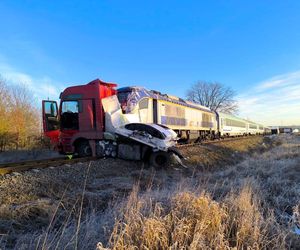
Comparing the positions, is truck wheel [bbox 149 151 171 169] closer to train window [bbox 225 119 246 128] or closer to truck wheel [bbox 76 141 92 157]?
truck wheel [bbox 76 141 92 157]

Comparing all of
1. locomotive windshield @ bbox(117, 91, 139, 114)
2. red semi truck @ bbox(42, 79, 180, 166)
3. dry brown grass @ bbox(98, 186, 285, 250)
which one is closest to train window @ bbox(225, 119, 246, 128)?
locomotive windshield @ bbox(117, 91, 139, 114)

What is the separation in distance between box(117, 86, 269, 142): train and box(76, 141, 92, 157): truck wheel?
249cm

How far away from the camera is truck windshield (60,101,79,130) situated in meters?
13.7

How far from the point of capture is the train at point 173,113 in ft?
49.9

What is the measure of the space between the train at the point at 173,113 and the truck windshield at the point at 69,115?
7.82 ft

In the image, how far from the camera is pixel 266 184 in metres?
8.06

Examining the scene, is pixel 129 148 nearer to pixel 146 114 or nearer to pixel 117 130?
pixel 117 130

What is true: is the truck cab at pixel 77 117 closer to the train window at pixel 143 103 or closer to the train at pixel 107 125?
the train at pixel 107 125

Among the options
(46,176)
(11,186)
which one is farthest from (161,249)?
(46,176)

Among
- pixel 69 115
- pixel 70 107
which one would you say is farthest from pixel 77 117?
pixel 70 107

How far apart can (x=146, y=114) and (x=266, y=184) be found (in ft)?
29.1

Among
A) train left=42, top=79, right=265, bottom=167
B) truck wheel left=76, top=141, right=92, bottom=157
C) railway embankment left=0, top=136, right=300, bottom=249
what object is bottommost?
railway embankment left=0, top=136, right=300, bottom=249

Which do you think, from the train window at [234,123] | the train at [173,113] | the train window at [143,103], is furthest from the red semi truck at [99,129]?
the train window at [234,123]

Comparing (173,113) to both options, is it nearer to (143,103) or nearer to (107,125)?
(143,103)
